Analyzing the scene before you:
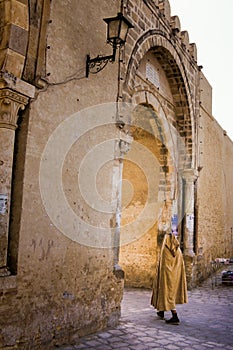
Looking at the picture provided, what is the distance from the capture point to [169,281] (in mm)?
6348

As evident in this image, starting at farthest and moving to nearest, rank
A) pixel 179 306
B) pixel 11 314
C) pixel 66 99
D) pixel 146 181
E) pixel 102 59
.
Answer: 1. pixel 146 181
2. pixel 179 306
3. pixel 102 59
4. pixel 66 99
5. pixel 11 314

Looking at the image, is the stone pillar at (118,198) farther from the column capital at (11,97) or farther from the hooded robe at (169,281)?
the column capital at (11,97)

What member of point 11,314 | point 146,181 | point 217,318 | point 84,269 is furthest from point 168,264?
point 146,181

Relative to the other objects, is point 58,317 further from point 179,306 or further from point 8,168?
point 179,306

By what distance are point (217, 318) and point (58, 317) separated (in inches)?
122

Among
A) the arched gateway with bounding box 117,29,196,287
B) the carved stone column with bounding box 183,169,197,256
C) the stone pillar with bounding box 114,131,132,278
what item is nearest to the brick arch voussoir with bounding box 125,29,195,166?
the arched gateway with bounding box 117,29,196,287

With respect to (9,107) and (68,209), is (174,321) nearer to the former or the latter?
(68,209)

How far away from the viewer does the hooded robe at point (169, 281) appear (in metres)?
6.28

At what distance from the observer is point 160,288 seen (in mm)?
6367

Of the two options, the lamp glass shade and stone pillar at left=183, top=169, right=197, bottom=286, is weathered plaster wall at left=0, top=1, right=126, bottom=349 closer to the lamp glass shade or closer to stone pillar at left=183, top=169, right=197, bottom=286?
the lamp glass shade

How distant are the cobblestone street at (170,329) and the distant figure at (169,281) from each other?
0.97 feet

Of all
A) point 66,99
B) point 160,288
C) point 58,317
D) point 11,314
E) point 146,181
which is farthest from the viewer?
point 146,181

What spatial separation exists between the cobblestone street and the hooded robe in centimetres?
31

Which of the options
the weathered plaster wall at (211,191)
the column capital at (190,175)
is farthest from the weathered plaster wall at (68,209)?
the weathered plaster wall at (211,191)
